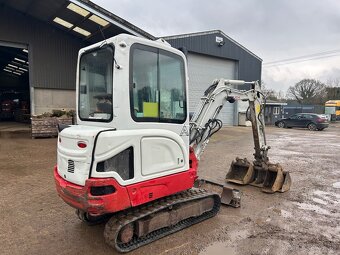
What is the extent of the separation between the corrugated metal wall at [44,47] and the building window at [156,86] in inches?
512

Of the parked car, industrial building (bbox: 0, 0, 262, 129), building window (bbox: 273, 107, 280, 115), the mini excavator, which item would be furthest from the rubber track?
building window (bbox: 273, 107, 280, 115)

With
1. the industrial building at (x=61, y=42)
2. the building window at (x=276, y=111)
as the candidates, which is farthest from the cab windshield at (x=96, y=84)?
the building window at (x=276, y=111)

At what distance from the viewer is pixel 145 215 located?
148 inches

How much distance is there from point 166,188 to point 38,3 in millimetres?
12815

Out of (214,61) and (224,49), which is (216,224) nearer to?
(214,61)

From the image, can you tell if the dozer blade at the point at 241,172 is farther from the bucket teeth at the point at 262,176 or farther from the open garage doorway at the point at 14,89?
the open garage doorway at the point at 14,89

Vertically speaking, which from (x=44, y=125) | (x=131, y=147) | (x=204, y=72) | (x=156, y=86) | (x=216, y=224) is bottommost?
(x=216, y=224)

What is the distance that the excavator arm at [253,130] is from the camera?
5.22 meters

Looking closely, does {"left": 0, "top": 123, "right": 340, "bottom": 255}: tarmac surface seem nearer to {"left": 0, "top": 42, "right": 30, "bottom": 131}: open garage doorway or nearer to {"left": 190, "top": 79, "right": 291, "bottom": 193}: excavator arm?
{"left": 190, "top": 79, "right": 291, "bottom": 193}: excavator arm

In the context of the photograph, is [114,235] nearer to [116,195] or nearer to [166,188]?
[116,195]

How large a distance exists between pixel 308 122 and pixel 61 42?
20.7 meters

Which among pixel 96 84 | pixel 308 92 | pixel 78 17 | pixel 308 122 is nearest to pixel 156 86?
pixel 96 84

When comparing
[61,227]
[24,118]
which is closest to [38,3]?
[24,118]

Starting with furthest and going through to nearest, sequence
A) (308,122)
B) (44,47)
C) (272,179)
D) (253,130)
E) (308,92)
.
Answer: (308,92)
(308,122)
(44,47)
(272,179)
(253,130)
